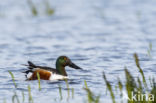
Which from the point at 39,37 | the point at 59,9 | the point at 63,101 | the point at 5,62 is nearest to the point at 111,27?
the point at 39,37

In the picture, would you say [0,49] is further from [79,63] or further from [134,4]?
[134,4]

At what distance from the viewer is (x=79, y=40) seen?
44.6 ft

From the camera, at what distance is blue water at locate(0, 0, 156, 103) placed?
8.39 meters

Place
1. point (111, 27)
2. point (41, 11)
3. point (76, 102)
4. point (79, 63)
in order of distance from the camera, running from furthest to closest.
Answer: point (41, 11) < point (111, 27) < point (79, 63) < point (76, 102)

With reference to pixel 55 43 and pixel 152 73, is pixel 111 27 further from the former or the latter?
pixel 152 73

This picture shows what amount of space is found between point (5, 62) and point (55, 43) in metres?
2.63

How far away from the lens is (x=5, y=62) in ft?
35.6

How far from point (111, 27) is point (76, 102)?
906cm

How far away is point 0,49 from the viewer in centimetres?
1261

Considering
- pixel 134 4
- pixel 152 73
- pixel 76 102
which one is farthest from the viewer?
pixel 134 4

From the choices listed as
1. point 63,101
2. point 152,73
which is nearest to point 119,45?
point 152,73

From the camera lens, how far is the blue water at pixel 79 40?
8391 millimetres

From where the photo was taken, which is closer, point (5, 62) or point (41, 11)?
point (5, 62)

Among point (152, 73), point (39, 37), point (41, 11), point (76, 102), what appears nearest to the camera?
point (76, 102)
